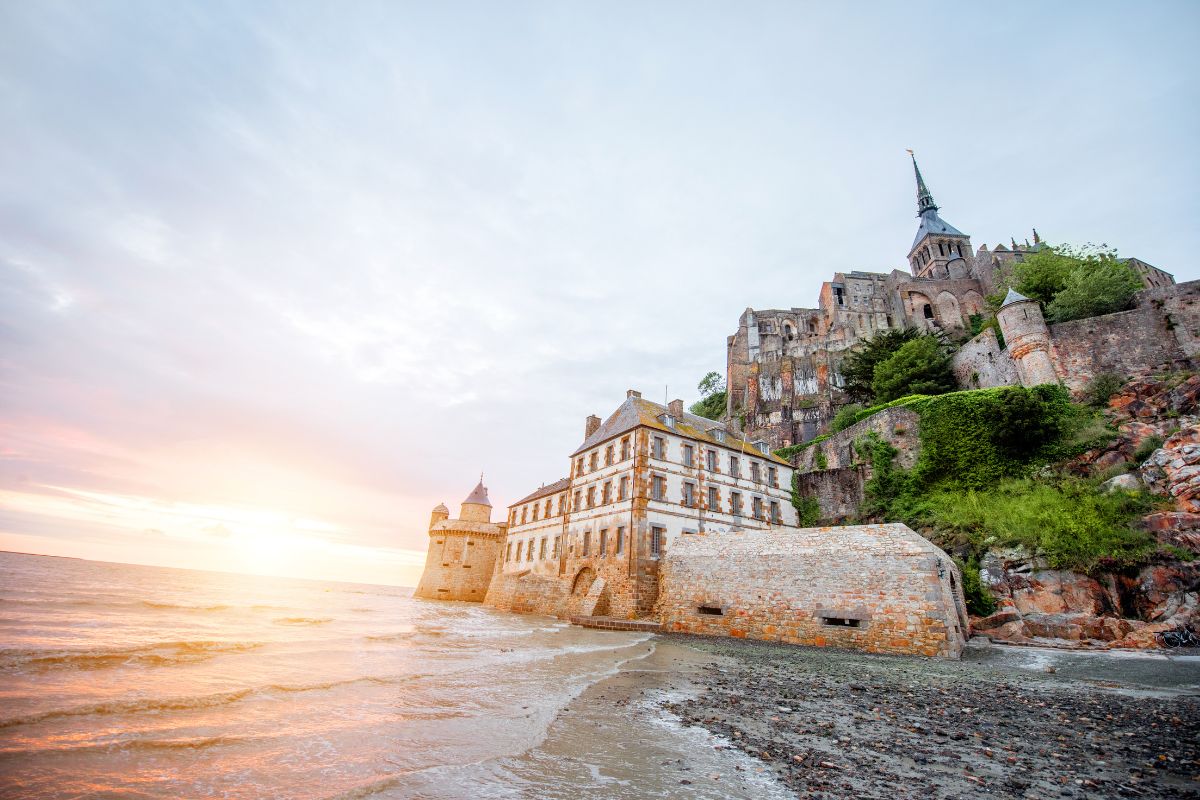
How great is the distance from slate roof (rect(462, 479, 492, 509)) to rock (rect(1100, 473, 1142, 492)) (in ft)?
139

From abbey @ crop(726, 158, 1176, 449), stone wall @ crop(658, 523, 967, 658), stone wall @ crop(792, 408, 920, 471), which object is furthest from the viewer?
abbey @ crop(726, 158, 1176, 449)

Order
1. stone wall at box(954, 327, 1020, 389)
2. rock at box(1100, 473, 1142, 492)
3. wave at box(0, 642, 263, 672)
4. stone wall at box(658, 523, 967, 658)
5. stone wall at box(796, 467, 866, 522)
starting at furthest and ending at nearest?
stone wall at box(954, 327, 1020, 389) < stone wall at box(796, 467, 866, 522) < rock at box(1100, 473, 1142, 492) < stone wall at box(658, 523, 967, 658) < wave at box(0, 642, 263, 672)

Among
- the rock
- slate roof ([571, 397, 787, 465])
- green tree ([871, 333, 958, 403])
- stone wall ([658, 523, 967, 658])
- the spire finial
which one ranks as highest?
the spire finial

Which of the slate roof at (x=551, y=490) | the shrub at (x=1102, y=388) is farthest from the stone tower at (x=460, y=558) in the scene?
the shrub at (x=1102, y=388)

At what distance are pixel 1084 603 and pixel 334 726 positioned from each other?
2174 centimetres

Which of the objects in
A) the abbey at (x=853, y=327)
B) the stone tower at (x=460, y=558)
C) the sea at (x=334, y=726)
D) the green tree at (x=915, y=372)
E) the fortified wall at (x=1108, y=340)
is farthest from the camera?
Answer: the abbey at (x=853, y=327)

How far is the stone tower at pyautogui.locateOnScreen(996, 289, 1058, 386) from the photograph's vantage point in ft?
85.5

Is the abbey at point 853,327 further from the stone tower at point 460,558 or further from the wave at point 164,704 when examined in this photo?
the wave at point 164,704

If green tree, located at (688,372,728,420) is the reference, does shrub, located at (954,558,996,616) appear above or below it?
below

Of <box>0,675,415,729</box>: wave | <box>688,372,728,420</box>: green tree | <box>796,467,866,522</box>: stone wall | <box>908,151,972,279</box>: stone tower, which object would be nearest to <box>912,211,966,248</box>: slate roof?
<box>908,151,972,279</box>: stone tower

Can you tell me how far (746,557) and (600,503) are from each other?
35.7 feet

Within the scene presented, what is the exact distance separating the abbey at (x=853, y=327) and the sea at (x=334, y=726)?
106 feet

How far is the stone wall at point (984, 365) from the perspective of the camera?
1183 inches

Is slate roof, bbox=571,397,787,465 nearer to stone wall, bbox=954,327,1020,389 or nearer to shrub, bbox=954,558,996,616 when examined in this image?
shrub, bbox=954,558,996,616
